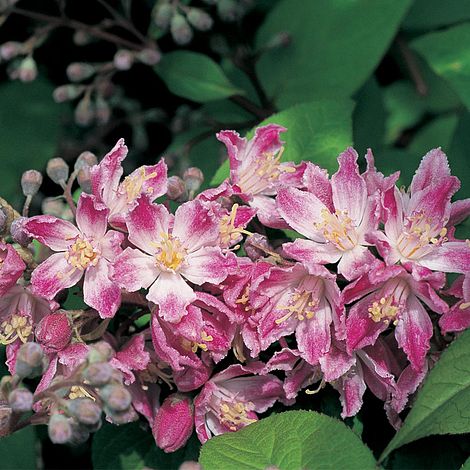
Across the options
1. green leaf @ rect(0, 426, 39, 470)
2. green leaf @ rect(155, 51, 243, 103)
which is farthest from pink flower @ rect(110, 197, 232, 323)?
green leaf @ rect(155, 51, 243, 103)

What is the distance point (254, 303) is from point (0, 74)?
1.64 meters

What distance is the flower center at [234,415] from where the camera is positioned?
1723 mm

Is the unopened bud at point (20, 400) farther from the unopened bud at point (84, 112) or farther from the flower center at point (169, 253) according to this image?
the unopened bud at point (84, 112)

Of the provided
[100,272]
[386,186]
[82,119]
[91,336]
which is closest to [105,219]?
[100,272]

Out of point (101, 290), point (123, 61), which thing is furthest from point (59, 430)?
point (123, 61)

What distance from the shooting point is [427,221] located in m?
1.60

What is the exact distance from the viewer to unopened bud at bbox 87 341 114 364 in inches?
54.7

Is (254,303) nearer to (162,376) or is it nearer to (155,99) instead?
(162,376)

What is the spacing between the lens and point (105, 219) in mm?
1603

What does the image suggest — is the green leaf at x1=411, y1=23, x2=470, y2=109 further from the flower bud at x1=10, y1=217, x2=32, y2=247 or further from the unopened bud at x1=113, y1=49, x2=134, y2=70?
the flower bud at x1=10, y1=217, x2=32, y2=247

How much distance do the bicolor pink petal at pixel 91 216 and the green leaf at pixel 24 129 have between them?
120cm

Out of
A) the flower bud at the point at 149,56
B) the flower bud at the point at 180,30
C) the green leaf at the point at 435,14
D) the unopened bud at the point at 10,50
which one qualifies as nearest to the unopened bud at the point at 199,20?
the flower bud at the point at 180,30

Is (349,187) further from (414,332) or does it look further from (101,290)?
(101,290)

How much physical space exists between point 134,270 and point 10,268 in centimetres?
22
